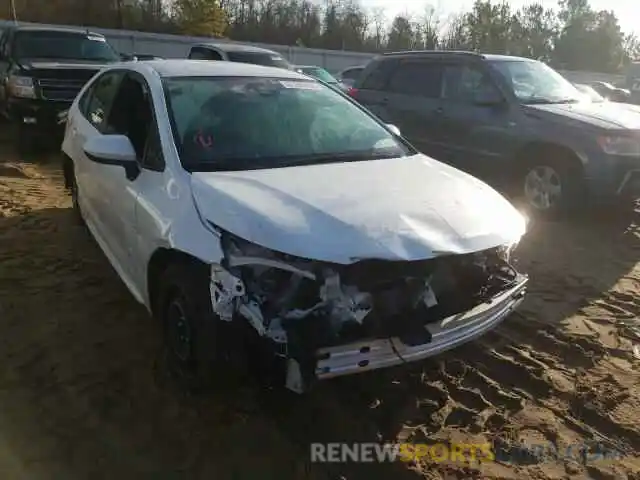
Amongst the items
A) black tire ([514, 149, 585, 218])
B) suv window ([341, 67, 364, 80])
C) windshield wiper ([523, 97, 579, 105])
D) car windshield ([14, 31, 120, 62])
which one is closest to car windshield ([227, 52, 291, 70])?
car windshield ([14, 31, 120, 62])

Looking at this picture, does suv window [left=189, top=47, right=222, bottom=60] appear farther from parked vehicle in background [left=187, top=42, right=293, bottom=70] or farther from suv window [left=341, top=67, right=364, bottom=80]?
suv window [left=341, top=67, right=364, bottom=80]

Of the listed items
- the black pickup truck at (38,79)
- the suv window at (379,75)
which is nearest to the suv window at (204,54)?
the black pickup truck at (38,79)

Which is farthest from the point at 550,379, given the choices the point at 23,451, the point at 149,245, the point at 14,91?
the point at 14,91

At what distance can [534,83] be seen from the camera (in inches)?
290

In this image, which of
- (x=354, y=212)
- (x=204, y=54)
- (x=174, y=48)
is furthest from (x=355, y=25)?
(x=354, y=212)

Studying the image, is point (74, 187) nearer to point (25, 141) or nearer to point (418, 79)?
point (25, 141)

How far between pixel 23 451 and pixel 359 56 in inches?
1339

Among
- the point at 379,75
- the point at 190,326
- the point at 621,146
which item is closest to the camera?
the point at 190,326

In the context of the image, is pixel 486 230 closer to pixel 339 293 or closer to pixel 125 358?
pixel 339 293

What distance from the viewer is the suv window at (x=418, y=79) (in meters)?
8.03

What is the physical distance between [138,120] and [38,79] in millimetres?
6094

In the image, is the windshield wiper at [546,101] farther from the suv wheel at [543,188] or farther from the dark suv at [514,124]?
the suv wheel at [543,188]

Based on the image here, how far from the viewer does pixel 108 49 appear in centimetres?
1089

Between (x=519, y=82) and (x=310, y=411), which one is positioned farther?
(x=519, y=82)
